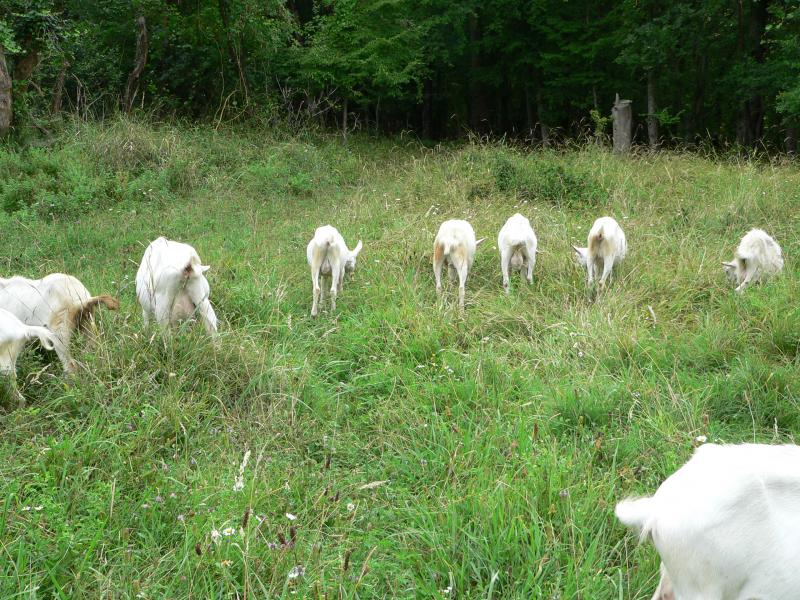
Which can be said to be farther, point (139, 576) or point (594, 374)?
point (594, 374)

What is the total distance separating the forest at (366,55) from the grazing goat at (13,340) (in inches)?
370

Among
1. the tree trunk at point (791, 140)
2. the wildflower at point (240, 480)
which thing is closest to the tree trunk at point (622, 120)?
the tree trunk at point (791, 140)

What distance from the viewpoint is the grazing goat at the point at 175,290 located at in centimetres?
572

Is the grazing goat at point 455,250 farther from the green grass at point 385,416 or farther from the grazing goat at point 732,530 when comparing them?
the grazing goat at point 732,530

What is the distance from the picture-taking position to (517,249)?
7996 millimetres

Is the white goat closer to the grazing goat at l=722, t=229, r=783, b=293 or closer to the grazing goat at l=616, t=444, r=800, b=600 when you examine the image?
the grazing goat at l=722, t=229, r=783, b=293

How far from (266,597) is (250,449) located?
150cm

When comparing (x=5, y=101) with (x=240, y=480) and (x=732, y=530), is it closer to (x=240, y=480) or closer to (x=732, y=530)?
(x=240, y=480)

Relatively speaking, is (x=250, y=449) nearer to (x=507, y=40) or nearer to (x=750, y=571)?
(x=750, y=571)

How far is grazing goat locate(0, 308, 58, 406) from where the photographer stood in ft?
14.7

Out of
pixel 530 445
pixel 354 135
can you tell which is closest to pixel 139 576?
pixel 530 445

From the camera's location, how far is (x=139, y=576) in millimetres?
3012

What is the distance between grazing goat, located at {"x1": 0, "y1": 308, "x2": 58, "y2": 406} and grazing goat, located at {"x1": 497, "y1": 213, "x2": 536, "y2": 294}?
15.2ft

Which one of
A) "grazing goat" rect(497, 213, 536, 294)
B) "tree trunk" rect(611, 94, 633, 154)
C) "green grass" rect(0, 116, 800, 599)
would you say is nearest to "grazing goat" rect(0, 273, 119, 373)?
"green grass" rect(0, 116, 800, 599)
